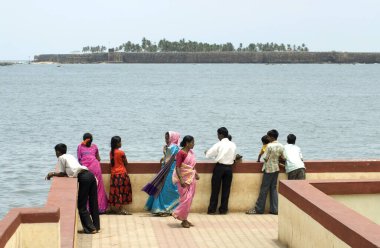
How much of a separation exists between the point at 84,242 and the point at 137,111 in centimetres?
6198

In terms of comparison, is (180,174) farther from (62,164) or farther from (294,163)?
(294,163)

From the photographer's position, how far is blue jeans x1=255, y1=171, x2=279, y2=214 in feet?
43.7

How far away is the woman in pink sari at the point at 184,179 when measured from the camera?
1209 centimetres

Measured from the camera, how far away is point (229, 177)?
1319cm

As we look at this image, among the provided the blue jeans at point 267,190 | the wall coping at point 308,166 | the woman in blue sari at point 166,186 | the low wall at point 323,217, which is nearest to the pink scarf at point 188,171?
the woman in blue sari at point 166,186

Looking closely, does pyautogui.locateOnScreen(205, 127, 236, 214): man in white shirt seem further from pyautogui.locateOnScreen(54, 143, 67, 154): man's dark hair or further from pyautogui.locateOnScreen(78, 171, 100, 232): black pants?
pyautogui.locateOnScreen(54, 143, 67, 154): man's dark hair

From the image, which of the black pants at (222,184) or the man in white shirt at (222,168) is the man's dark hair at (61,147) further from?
the black pants at (222,184)

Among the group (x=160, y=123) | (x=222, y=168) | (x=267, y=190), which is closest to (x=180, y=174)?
(x=222, y=168)

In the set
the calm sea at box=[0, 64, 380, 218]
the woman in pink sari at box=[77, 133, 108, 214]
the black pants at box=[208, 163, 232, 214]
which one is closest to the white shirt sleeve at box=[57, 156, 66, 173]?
the woman in pink sari at box=[77, 133, 108, 214]

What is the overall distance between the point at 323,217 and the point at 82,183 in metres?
3.69

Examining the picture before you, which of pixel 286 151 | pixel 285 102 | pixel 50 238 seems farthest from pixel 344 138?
pixel 50 238

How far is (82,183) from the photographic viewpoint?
11.5m

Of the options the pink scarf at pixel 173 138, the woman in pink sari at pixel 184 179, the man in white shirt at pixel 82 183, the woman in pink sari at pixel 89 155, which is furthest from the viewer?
the pink scarf at pixel 173 138

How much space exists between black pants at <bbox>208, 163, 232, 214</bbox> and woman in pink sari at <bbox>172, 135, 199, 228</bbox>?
3.29ft
